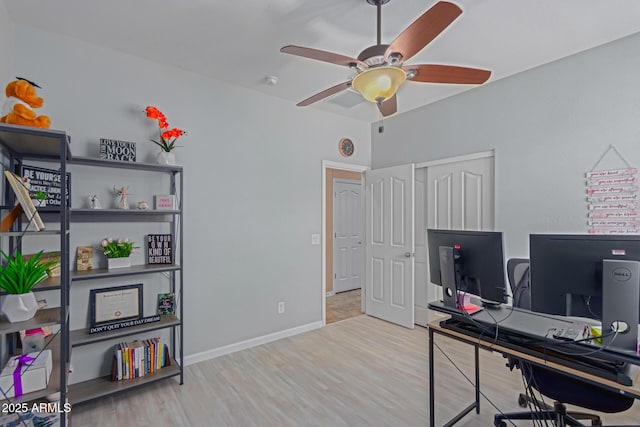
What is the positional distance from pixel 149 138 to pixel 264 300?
1.99m

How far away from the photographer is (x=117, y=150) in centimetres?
246

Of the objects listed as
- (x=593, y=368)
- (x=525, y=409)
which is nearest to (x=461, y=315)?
(x=593, y=368)

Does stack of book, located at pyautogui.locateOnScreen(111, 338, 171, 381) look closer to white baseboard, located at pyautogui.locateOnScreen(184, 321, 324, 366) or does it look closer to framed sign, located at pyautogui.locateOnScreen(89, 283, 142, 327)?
framed sign, located at pyautogui.locateOnScreen(89, 283, 142, 327)

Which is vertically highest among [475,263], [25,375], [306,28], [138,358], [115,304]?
[306,28]

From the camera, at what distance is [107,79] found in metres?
2.55

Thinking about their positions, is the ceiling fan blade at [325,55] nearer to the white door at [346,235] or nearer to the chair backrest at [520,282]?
the chair backrest at [520,282]

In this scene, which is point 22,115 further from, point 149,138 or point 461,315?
point 461,315

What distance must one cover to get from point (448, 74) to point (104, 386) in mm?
3245

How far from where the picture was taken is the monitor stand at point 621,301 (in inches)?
47.5

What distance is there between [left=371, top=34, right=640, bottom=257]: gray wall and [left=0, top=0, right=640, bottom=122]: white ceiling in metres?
0.21

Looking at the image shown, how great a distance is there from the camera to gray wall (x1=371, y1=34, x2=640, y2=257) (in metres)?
2.49

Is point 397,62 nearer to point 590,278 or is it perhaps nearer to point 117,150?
point 590,278

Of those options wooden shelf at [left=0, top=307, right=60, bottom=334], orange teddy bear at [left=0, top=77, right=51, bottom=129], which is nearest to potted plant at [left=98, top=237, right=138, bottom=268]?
wooden shelf at [left=0, top=307, right=60, bottom=334]

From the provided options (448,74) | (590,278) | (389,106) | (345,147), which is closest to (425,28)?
(448,74)
